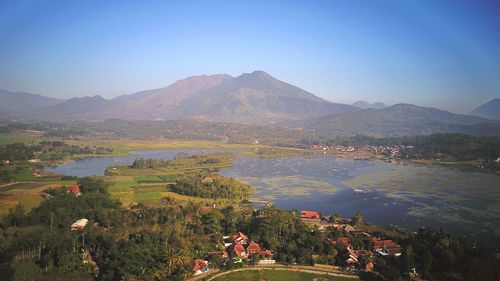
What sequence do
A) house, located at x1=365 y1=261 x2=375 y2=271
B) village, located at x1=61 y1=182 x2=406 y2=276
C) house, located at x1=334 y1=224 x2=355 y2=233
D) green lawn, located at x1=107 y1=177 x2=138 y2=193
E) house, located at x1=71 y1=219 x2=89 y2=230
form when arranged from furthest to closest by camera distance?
green lawn, located at x1=107 y1=177 x2=138 y2=193, house, located at x1=334 y1=224 x2=355 y2=233, house, located at x1=71 y1=219 x2=89 y2=230, village, located at x1=61 y1=182 x2=406 y2=276, house, located at x1=365 y1=261 x2=375 y2=271

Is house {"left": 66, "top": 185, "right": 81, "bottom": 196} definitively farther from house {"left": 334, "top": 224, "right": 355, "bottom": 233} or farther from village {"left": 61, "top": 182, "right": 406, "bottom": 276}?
house {"left": 334, "top": 224, "right": 355, "bottom": 233}

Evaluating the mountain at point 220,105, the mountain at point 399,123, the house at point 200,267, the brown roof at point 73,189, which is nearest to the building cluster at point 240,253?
the house at point 200,267

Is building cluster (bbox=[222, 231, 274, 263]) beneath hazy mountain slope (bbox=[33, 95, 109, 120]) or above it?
beneath

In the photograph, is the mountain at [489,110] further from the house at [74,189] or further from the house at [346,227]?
the house at [74,189]

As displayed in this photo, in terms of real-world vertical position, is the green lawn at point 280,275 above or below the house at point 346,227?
below

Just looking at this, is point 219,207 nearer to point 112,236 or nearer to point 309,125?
point 112,236

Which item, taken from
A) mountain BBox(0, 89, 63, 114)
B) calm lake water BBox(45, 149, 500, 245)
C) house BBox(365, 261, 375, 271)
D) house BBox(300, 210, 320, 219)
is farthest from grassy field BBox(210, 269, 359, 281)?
mountain BBox(0, 89, 63, 114)

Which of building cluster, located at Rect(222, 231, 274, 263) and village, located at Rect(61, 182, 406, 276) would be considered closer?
village, located at Rect(61, 182, 406, 276)
